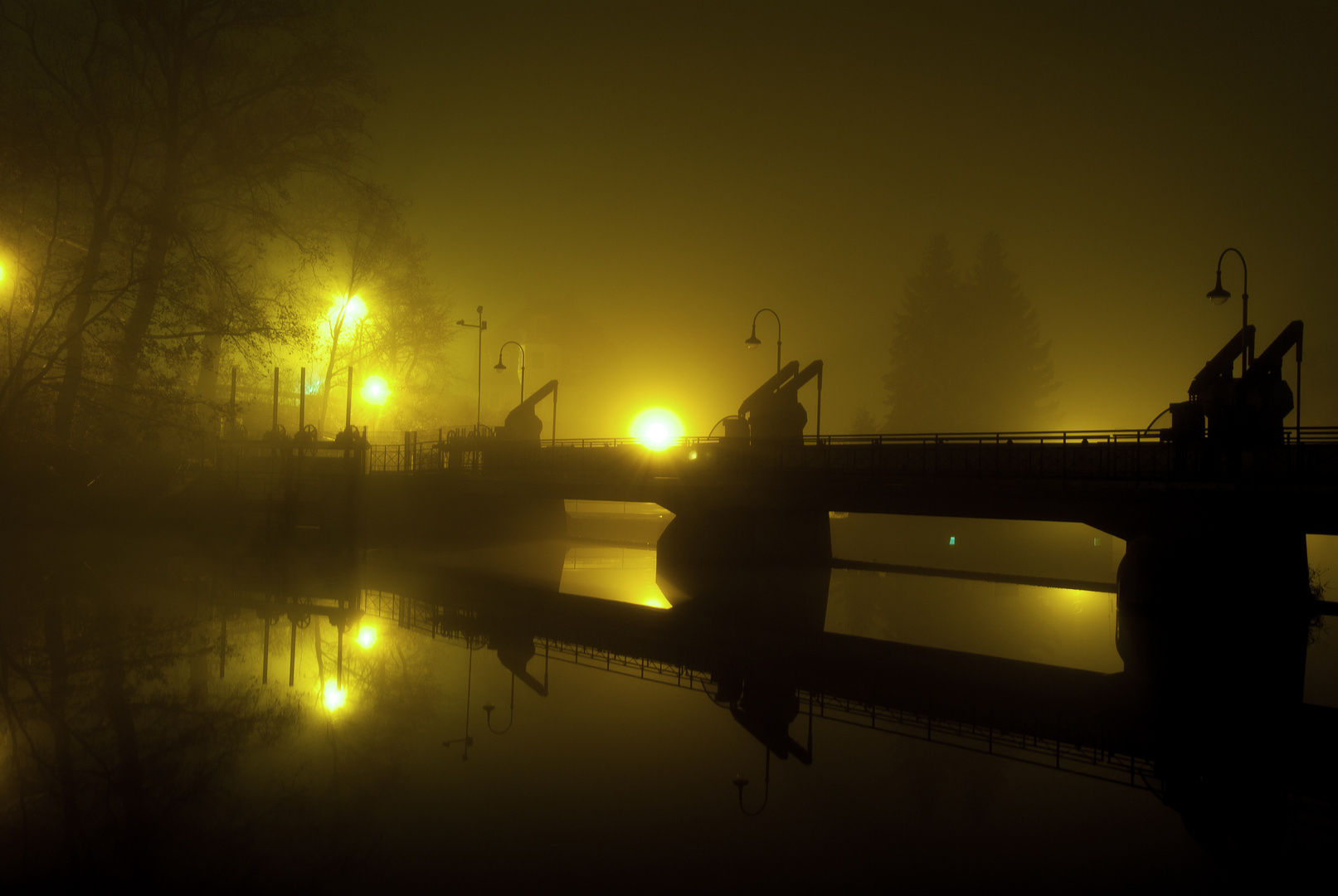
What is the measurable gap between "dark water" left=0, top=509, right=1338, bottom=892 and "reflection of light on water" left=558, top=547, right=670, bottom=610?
4.71 m

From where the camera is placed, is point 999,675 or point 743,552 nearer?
point 999,675

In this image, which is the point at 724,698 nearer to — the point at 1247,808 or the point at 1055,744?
the point at 1055,744

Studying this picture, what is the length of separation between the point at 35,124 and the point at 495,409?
53.2 meters

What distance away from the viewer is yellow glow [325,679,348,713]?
1066 centimetres

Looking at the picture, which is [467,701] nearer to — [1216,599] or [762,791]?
[762,791]

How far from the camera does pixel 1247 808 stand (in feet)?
26.6

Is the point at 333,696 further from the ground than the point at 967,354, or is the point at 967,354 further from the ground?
the point at 967,354

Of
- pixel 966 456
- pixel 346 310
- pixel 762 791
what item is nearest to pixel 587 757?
pixel 762 791

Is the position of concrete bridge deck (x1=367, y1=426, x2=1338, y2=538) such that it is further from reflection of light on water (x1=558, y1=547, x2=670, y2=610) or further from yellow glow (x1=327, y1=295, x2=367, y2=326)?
yellow glow (x1=327, y1=295, x2=367, y2=326)

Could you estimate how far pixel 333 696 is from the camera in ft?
36.7

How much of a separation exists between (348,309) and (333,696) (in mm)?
34821

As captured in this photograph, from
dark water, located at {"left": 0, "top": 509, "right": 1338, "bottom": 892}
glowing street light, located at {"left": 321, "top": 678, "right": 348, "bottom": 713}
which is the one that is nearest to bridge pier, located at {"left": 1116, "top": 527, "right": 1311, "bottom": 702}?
dark water, located at {"left": 0, "top": 509, "right": 1338, "bottom": 892}

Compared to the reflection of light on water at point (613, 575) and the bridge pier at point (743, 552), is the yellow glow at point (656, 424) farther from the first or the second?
the bridge pier at point (743, 552)

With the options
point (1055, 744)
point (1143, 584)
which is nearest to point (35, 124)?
point (1055, 744)
